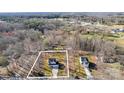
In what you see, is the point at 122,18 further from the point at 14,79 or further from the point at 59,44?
the point at 14,79

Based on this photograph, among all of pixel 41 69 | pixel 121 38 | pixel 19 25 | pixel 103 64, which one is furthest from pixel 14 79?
pixel 121 38

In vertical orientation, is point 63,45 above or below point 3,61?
above
